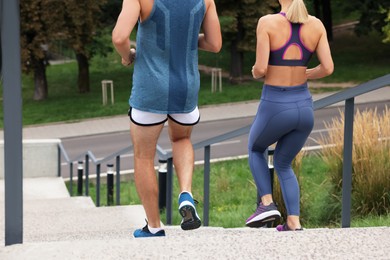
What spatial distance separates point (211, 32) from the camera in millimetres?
4824

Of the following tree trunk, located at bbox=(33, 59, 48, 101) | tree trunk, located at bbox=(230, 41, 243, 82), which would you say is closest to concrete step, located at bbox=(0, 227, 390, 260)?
tree trunk, located at bbox=(33, 59, 48, 101)

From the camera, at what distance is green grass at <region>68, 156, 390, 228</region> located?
8.47 m

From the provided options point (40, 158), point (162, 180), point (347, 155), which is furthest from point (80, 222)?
point (40, 158)

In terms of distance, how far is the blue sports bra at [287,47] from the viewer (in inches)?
193

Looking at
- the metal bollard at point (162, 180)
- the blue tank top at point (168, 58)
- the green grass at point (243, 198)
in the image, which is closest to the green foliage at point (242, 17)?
the green grass at point (243, 198)

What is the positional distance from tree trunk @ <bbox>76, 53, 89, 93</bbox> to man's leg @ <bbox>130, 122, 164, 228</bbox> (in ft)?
110

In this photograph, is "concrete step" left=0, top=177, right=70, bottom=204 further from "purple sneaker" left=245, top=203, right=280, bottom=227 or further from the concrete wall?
"purple sneaker" left=245, top=203, right=280, bottom=227

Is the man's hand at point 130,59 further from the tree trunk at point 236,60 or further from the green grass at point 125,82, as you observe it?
the tree trunk at point 236,60

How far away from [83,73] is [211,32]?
34392 millimetres

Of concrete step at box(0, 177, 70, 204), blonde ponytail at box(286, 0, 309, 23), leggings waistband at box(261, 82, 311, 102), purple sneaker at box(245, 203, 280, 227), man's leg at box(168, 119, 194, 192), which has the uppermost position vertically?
blonde ponytail at box(286, 0, 309, 23)

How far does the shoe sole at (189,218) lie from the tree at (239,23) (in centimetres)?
3015

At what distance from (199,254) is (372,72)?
34794 mm

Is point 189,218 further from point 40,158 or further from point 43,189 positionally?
point 40,158

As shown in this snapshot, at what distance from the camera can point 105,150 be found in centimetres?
2673
